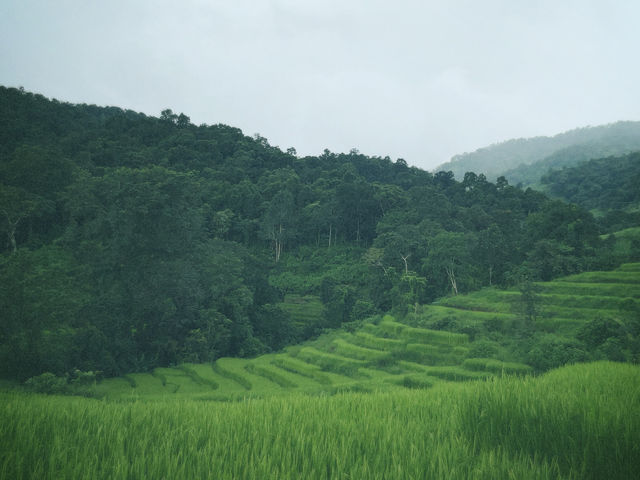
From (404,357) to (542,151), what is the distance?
161 meters

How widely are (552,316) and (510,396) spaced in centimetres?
1879

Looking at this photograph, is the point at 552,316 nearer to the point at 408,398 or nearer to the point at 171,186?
the point at 408,398

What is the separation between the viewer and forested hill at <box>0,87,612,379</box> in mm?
19703

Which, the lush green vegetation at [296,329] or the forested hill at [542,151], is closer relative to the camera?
the lush green vegetation at [296,329]

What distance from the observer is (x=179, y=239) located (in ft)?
81.7

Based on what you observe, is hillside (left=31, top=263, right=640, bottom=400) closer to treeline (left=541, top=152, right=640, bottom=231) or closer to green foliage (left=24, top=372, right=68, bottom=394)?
green foliage (left=24, top=372, right=68, bottom=394)

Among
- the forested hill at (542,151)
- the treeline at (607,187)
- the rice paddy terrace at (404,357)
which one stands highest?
the forested hill at (542,151)

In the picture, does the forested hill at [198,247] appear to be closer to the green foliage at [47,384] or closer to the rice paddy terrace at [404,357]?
the green foliage at [47,384]

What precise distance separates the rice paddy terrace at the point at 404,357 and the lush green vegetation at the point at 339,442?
11.5 metres

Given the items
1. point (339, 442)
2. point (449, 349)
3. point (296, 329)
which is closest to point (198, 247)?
point (296, 329)

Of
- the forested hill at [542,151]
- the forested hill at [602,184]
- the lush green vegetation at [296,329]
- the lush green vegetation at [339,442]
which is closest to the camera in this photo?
the lush green vegetation at [339,442]

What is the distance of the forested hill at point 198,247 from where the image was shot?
1970 centimetres

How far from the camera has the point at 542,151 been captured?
497ft

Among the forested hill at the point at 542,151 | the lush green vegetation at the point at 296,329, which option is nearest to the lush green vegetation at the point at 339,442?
the lush green vegetation at the point at 296,329
